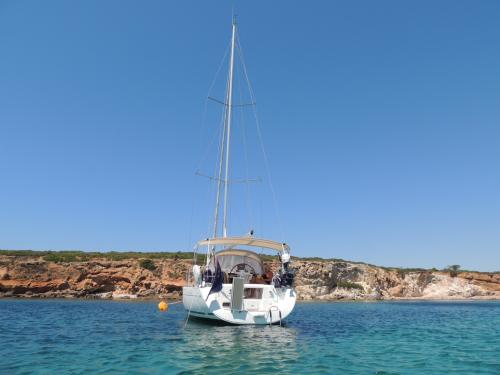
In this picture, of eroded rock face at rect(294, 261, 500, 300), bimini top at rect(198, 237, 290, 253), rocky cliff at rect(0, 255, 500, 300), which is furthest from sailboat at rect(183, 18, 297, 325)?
eroded rock face at rect(294, 261, 500, 300)

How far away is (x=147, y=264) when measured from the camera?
59906mm

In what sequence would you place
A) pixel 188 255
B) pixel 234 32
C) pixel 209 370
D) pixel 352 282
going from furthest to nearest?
pixel 352 282 → pixel 188 255 → pixel 234 32 → pixel 209 370

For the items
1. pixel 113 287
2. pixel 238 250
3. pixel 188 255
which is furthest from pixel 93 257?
pixel 238 250

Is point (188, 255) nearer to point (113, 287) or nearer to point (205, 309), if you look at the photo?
point (113, 287)

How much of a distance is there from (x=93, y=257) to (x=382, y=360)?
182ft

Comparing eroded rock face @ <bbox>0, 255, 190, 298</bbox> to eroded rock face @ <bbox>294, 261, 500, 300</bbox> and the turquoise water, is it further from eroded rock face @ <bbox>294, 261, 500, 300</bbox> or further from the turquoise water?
the turquoise water

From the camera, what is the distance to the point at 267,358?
14.0 meters

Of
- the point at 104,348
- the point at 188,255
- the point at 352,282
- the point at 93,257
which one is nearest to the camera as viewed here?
the point at 104,348

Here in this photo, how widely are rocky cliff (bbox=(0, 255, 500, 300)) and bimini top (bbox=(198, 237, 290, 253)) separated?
3281 cm

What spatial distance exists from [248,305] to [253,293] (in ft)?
4.33

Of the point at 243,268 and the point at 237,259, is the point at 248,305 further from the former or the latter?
the point at 237,259

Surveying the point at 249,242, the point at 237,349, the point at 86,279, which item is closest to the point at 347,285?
the point at 86,279

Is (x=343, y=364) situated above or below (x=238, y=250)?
below

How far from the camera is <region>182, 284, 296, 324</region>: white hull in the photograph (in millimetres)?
22562
